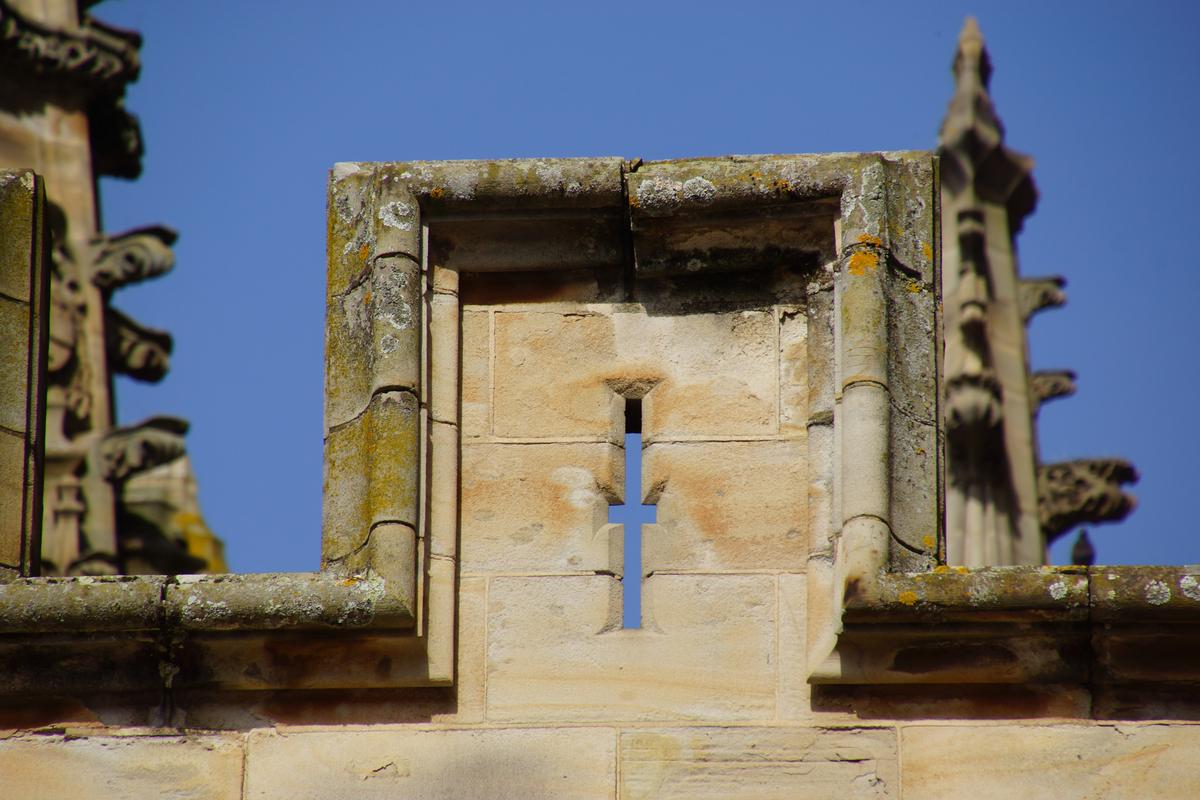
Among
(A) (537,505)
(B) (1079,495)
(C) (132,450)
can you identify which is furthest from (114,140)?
(A) (537,505)

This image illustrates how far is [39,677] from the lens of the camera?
9727 mm

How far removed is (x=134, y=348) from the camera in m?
22.2

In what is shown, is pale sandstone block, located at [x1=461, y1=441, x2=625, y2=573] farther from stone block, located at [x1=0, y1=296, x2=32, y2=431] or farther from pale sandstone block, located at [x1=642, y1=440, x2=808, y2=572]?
stone block, located at [x1=0, y1=296, x2=32, y2=431]

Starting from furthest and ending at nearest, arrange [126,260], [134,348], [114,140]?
[114,140] → [134,348] → [126,260]

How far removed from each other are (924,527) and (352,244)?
1977 mm

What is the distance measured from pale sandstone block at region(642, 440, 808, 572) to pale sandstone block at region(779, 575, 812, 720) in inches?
2.8

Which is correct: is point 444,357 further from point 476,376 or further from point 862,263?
point 862,263

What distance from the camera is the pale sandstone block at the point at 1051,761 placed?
9359mm

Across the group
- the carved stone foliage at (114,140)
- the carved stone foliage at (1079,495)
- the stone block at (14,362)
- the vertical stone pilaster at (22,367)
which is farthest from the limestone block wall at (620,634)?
the carved stone foliage at (1079,495)

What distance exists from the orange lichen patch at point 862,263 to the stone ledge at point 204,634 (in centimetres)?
169

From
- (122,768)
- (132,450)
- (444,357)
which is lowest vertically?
(122,768)

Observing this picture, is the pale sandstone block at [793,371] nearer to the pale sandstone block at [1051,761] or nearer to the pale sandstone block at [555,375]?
the pale sandstone block at [555,375]

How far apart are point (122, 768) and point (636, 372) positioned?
1959mm

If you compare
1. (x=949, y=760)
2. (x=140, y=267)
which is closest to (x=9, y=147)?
(x=140, y=267)
